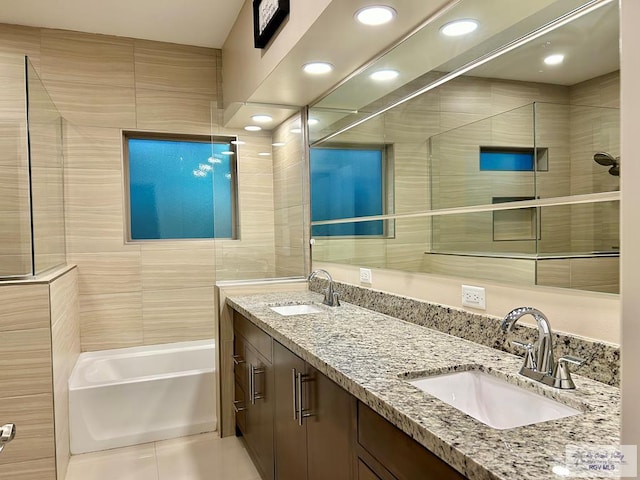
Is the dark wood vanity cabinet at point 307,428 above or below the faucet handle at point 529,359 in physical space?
below

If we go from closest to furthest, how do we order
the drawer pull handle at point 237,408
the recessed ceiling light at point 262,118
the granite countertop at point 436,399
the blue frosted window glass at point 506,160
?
the granite countertop at point 436,399 → the blue frosted window glass at point 506,160 → the drawer pull handle at point 237,408 → the recessed ceiling light at point 262,118

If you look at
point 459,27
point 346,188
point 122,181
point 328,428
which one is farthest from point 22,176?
point 459,27

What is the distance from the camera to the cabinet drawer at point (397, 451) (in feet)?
3.08

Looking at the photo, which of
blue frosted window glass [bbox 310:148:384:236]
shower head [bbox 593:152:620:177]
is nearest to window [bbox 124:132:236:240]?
blue frosted window glass [bbox 310:148:384:236]

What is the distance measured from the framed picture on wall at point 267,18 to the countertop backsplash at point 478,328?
141 cm

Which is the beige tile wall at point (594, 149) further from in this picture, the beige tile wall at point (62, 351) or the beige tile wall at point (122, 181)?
the beige tile wall at point (62, 351)

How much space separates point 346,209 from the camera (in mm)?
2805

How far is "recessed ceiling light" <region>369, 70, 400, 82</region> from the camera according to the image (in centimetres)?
217

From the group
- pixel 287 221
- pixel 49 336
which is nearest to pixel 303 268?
pixel 287 221

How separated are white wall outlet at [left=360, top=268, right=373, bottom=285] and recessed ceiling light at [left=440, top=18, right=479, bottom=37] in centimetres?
123

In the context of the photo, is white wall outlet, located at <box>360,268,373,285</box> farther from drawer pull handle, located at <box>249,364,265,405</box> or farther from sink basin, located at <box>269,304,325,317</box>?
drawer pull handle, located at <box>249,364,265,405</box>

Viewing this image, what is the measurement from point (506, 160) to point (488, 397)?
763 mm

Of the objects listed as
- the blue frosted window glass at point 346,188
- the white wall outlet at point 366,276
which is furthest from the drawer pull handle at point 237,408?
the blue frosted window glass at point 346,188

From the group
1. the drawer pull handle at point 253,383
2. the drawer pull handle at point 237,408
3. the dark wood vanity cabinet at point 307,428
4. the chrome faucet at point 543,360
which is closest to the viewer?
the dark wood vanity cabinet at point 307,428
